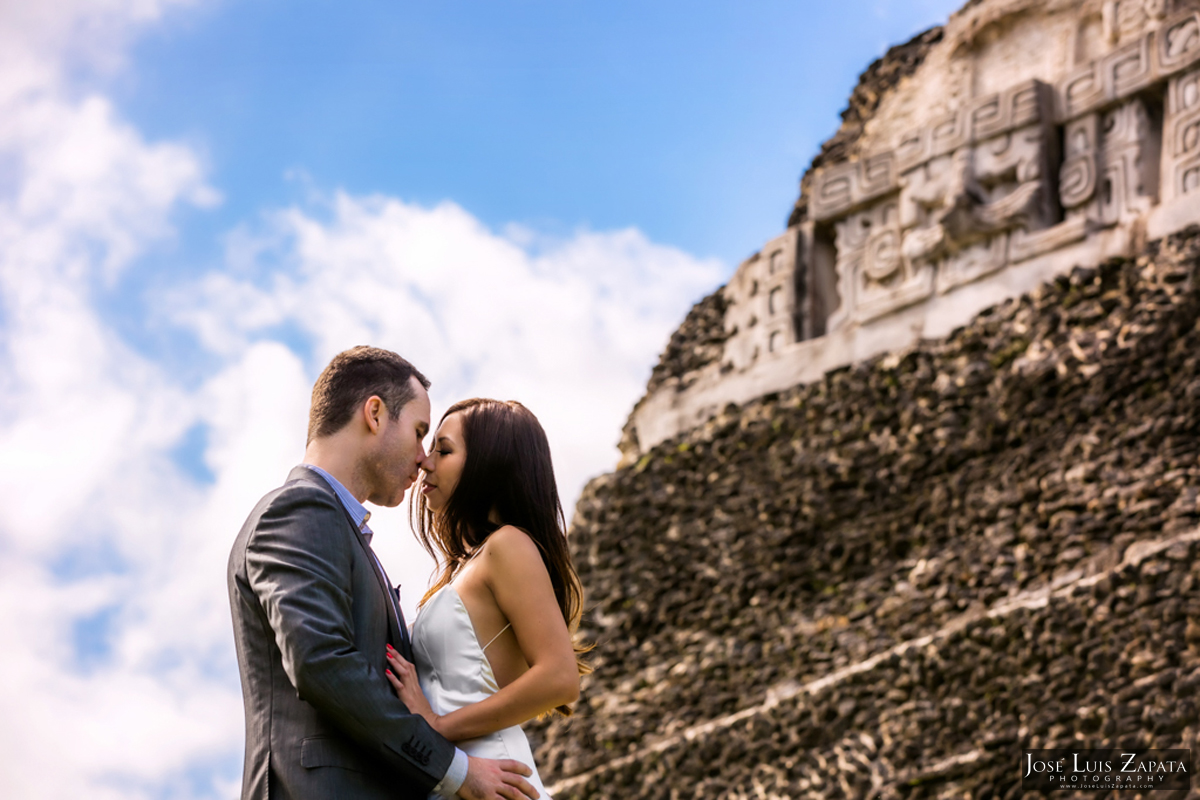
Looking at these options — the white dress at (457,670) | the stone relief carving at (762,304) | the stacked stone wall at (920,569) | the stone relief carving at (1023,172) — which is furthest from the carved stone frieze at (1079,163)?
the white dress at (457,670)

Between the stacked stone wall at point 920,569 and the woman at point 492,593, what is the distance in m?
4.80

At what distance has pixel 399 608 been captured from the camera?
9.86ft

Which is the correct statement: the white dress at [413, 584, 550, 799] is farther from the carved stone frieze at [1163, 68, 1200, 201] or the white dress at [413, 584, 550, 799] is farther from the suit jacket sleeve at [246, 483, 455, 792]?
the carved stone frieze at [1163, 68, 1200, 201]

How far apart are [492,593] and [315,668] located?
50 centimetres

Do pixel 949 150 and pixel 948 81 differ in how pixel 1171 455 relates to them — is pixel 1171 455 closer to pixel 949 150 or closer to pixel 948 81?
pixel 949 150

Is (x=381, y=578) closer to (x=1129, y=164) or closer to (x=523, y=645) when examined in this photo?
(x=523, y=645)

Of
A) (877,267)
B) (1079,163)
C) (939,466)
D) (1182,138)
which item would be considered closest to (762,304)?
(877,267)

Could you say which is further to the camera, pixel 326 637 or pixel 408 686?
pixel 408 686

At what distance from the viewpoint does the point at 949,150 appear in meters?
10.5

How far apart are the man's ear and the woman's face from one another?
17 centimetres

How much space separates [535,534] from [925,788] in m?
5.31

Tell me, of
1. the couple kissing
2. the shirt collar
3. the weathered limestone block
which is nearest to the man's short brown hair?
the couple kissing

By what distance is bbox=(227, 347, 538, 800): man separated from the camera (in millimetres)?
2604

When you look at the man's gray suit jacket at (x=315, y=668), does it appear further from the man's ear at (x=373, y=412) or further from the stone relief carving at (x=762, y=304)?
the stone relief carving at (x=762, y=304)
